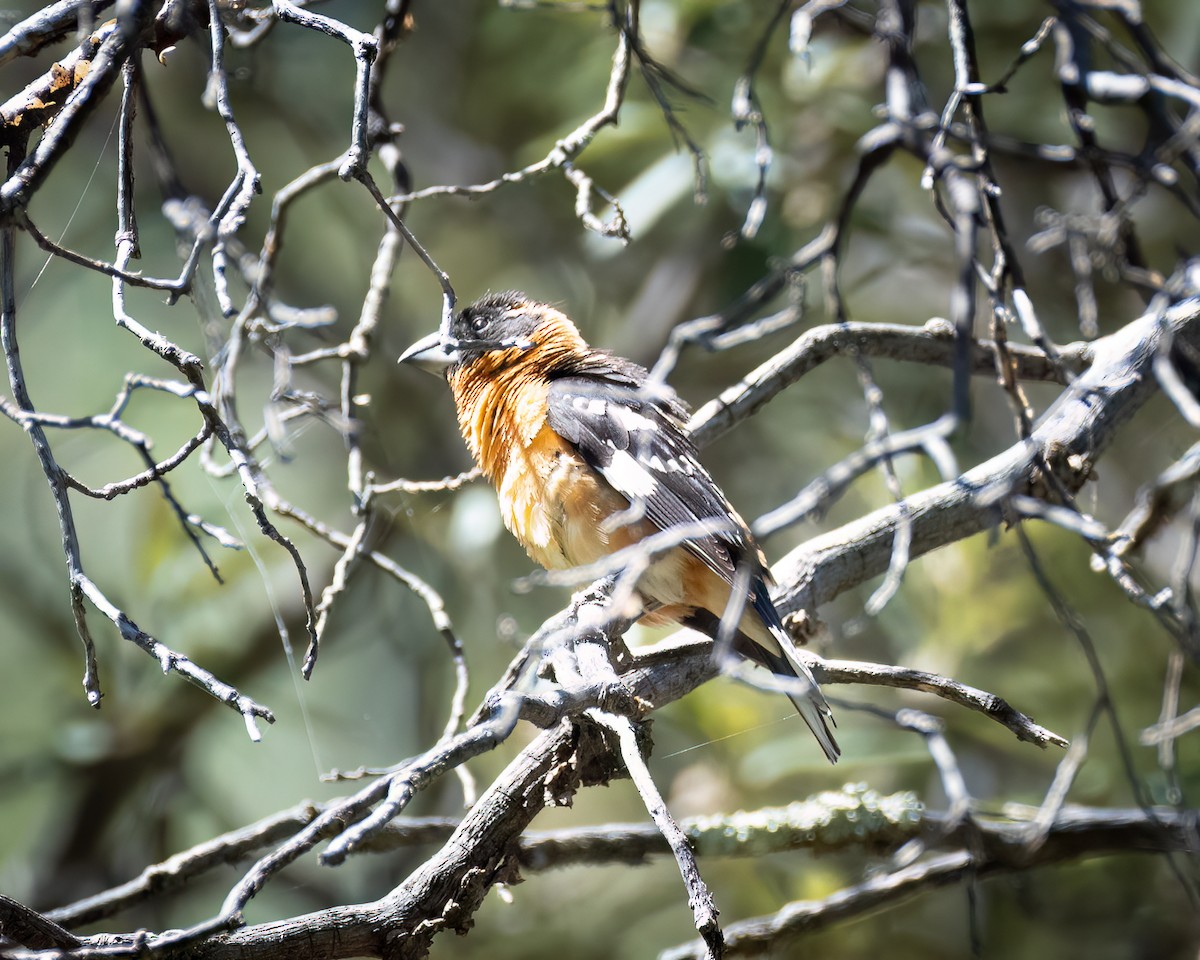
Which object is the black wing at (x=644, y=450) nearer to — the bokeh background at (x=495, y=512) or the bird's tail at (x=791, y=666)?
the bird's tail at (x=791, y=666)

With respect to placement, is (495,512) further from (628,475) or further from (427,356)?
(628,475)

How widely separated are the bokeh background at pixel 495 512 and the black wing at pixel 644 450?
105 centimetres

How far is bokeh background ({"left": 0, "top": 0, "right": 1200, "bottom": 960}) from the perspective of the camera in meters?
4.36

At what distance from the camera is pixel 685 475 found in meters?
3.39

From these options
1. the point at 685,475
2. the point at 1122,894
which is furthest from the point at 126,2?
the point at 1122,894

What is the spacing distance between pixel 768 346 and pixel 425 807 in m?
2.83

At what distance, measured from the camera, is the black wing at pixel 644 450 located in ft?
10.8

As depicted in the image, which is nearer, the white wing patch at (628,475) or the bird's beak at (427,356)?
the white wing patch at (628,475)

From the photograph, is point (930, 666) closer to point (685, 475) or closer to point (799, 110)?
point (685, 475)

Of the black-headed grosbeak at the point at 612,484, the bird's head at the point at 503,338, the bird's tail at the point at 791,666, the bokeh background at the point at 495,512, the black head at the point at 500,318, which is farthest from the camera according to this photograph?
the bokeh background at the point at 495,512

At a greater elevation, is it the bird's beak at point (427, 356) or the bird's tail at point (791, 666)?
the bird's beak at point (427, 356)

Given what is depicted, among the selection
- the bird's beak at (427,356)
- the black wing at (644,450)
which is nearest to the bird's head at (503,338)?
the bird's beak at (427,356)

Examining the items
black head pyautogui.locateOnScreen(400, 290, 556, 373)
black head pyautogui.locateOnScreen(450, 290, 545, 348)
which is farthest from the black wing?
black head pyautogui.locateOnScreen(450, 290, 545, 348)

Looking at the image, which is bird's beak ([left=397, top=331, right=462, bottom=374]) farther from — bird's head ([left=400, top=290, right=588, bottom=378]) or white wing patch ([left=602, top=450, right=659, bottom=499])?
white wing patch ([left=602, top=450, right=659, bottom=499])
